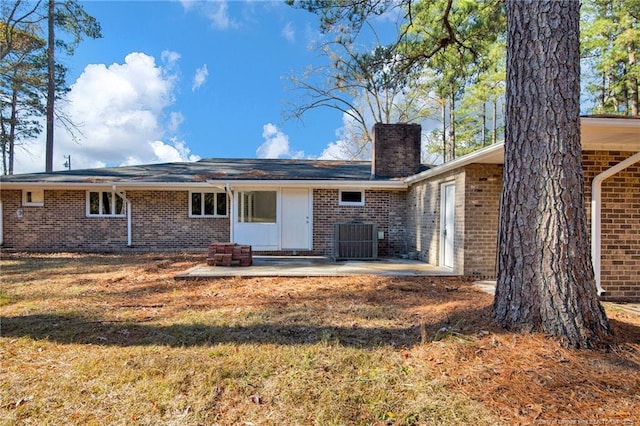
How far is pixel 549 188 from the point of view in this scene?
128 inches

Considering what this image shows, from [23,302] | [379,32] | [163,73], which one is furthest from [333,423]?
[379,32]

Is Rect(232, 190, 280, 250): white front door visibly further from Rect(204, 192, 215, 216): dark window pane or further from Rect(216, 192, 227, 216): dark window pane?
Rect(204, 192, 215, 216): dark window pane

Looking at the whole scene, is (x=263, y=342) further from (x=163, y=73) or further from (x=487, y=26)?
(x=163, y=73)

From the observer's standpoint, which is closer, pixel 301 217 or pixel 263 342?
pixel 263 342

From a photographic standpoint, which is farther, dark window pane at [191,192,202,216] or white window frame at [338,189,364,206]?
dark window pane at [191,192,202,216]

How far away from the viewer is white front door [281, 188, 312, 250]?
1090 cm

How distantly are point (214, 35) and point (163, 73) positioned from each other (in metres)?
2.24

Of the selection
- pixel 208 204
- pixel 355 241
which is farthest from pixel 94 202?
pixel 355 241

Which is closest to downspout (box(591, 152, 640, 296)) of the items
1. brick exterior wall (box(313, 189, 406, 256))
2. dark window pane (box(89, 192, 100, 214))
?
brick exterior wall (box(313, 189, 406, 256))

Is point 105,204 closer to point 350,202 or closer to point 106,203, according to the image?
point 106,203

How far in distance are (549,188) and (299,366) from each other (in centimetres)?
288

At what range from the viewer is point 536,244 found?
330cm

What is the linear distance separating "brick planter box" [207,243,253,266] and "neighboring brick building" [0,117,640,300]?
232cm

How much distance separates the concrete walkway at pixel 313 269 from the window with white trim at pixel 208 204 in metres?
3.66
